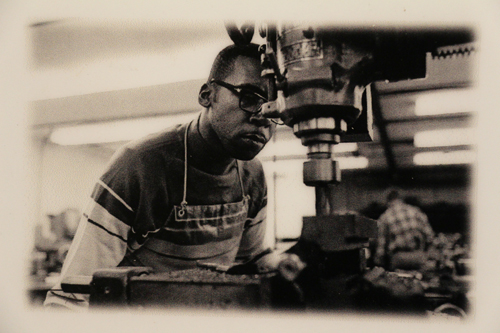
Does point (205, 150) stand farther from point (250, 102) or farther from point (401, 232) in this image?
point (401, 232)

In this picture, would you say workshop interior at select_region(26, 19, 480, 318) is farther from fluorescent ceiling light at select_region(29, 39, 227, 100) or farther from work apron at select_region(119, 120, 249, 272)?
work apron at select_region(119, 120, 249, 272)

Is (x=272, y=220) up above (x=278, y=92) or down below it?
below

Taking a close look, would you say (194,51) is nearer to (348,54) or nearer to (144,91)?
(144,91)

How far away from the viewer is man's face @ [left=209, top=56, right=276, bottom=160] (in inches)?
36.7

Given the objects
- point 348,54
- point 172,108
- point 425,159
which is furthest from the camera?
point 425,159

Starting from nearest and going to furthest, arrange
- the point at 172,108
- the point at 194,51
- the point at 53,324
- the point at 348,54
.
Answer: the point at 348,54, the point at 53,324, the point at 194,51, the point at 172,108

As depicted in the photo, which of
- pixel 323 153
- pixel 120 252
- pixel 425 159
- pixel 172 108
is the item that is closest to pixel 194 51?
pixel 172 108

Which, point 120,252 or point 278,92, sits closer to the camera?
point 278,92

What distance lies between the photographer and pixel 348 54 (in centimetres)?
55

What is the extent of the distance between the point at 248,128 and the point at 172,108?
580mm

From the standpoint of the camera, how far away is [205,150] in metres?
1.06

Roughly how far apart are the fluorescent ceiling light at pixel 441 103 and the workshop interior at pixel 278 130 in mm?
534

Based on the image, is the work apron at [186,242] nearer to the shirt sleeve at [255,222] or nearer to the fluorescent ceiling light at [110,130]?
the shirt sleeve at [255,222]

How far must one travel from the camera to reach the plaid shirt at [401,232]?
2.61 meters
